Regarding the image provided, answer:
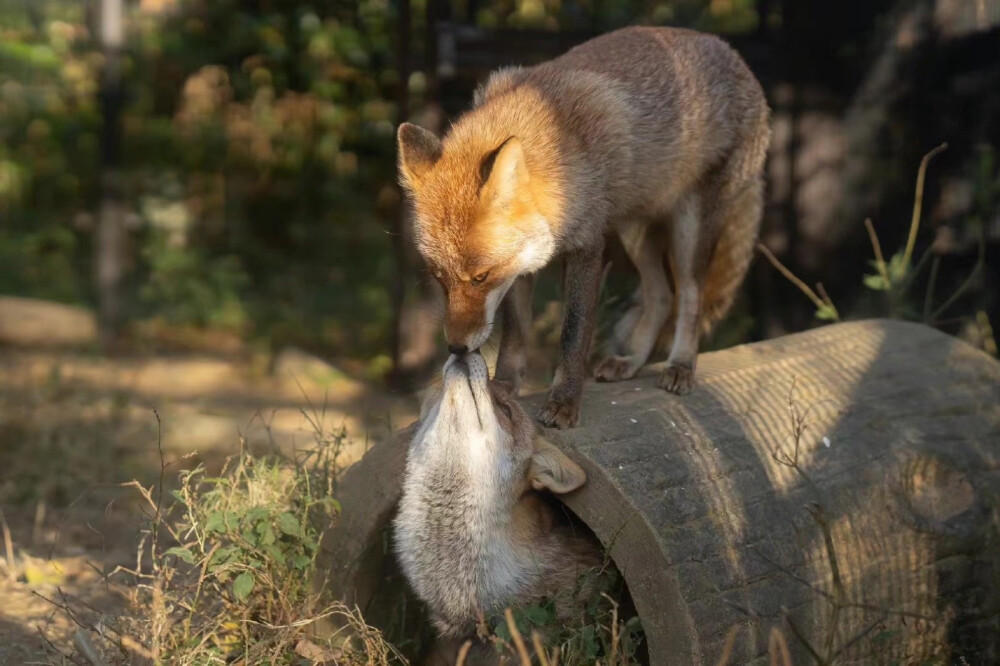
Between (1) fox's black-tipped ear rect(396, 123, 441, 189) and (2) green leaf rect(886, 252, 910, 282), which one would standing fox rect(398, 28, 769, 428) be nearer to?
(1) fox's black-tipped ear rect(396, 123, 441, 189)

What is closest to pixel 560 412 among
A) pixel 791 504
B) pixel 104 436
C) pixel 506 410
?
pixel 506 410

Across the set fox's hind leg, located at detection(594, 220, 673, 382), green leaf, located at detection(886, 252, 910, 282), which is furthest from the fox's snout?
green leaf, located at detection(886, 252, 910, 282)

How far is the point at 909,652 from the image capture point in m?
4.01

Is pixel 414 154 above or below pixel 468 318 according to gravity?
above

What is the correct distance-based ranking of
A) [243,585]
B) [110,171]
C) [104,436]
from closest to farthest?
[243,585]
[104,436]
[110,171]

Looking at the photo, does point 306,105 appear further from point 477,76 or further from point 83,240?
point 477,76

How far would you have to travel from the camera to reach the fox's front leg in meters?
4.21

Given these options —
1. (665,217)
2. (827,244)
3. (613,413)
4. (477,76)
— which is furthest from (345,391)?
(613,413)

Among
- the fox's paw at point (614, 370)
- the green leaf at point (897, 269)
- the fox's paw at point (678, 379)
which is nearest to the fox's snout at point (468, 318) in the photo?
the fox's paw at point (678, 379)

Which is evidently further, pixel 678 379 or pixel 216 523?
pixel 678 379

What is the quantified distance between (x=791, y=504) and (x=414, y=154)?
1736mm

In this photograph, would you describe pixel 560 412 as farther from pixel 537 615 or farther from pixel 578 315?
pixel 537 615

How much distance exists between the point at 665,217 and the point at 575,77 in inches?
28.8

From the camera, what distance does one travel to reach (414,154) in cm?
413
